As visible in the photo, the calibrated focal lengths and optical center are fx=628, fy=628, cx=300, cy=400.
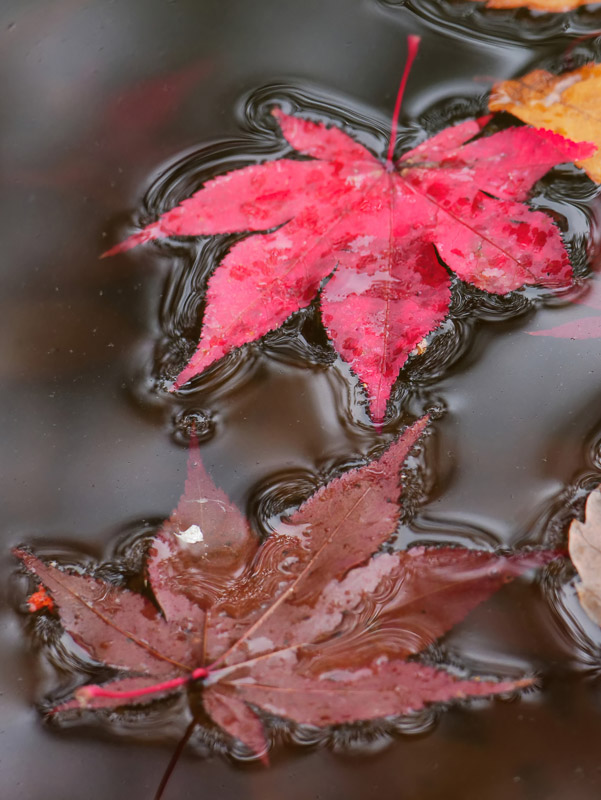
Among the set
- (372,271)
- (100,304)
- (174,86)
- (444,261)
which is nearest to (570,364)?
(444,261)

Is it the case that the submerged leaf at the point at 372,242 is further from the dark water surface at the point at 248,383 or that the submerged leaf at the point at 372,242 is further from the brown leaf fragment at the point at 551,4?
the brown leaf fragment at the point at 551,4

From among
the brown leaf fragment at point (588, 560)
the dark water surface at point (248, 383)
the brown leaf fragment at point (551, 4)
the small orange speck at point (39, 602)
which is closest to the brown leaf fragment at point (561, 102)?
the dark water surface at point (248, 383)

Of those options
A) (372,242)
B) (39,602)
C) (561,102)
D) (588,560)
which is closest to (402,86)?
(561,102)

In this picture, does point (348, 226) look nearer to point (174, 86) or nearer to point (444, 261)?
point (444, 261)

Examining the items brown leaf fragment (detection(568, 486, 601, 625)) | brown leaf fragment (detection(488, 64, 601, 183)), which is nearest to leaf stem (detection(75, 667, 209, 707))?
brown leaf fragment (detection(568, 486, 601, 625))

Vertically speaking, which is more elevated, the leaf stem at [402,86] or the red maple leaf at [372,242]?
the leaf stem at [402,86]

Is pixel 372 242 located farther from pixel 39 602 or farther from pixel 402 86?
pixel 39 602
